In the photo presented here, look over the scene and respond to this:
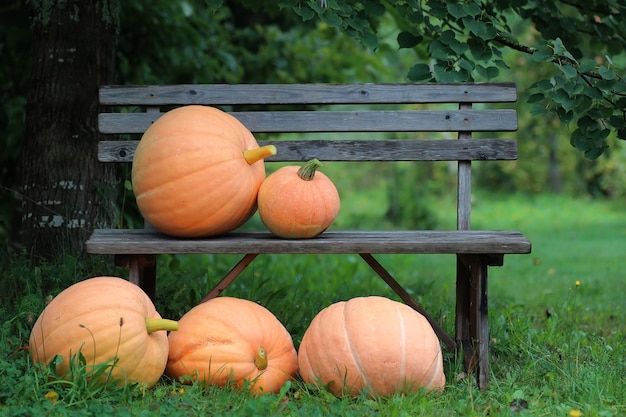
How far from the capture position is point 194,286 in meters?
4.43

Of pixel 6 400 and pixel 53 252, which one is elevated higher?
pixel 53 252

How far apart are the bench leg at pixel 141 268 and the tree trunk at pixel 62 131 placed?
689 mm

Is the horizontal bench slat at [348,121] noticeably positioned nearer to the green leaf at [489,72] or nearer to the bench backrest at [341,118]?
the bench backrest at [341,118]

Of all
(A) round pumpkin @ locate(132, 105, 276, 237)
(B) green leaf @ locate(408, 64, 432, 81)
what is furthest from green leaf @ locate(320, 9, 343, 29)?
(A) round pumpkin @ locate(132, 105, 276, 237)

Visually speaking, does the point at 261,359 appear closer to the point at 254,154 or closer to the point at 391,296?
the point at 254,154

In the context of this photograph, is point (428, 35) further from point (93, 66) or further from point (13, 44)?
point (13, 44)

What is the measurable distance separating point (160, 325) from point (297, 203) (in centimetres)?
73

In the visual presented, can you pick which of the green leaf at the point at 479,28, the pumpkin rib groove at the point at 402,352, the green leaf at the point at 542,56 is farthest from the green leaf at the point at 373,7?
the pumpkin rib groove at the point at 402,352

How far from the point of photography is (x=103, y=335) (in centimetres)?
291

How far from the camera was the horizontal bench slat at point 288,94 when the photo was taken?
3904 mm

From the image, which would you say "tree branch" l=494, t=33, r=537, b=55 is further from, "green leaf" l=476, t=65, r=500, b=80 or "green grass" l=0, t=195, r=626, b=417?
"green grass" l=0, t=195, r=626, b=417

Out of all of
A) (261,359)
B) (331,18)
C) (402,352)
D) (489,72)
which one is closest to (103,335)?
(261,359)

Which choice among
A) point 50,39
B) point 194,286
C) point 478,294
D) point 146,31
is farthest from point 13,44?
point 478,294

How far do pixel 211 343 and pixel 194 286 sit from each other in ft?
4.44
